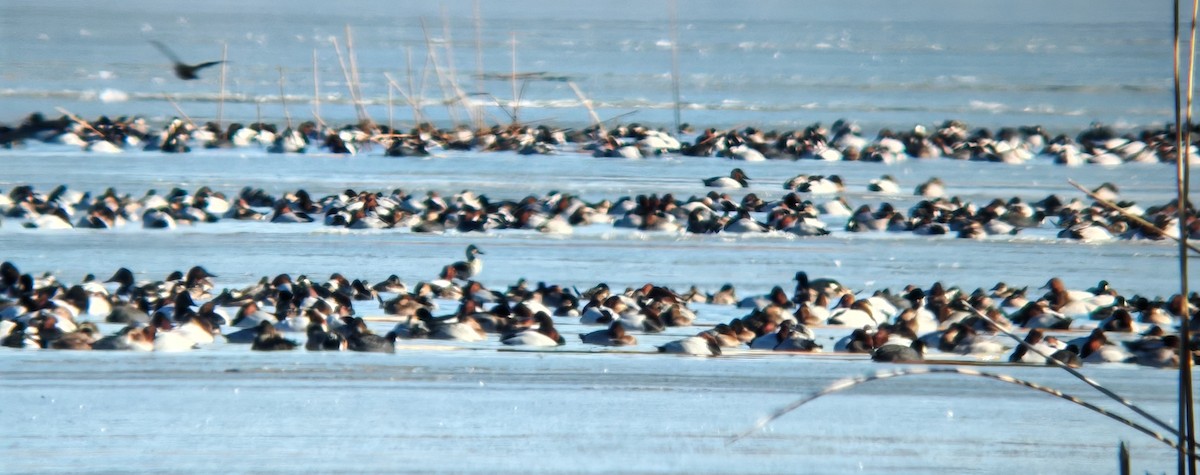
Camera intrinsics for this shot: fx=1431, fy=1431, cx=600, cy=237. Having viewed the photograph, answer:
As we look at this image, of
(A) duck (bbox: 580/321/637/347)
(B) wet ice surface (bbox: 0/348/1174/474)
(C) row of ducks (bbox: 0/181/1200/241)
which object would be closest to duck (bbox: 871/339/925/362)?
(B) wet ice surface (bbox: 0/348/1174/474)

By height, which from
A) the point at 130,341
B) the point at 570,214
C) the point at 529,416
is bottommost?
the point at 529,416

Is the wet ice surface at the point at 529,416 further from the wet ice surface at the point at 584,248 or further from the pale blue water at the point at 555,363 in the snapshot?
the wet ice surface at the point at 584,248

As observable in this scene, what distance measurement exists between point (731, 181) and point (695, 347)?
5851 mm

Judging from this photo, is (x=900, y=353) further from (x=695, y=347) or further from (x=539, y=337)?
(x=539, y=337)

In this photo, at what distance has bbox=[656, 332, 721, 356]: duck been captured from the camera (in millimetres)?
5215

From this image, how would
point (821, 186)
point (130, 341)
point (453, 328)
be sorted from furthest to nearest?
point (821, 186) → point (453, 328) → point (130, 341)

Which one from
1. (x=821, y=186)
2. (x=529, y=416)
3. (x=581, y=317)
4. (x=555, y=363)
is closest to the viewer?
(x=529, y=416)

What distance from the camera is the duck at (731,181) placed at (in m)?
11.0

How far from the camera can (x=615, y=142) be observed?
13.8 metres

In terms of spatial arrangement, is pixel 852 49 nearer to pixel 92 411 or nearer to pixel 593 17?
pixel 593 17

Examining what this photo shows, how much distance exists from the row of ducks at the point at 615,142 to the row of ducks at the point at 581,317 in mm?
7034

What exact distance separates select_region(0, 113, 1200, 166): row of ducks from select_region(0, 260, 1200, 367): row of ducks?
703 cm

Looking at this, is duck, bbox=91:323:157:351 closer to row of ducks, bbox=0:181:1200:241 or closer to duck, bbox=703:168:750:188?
row of ducks, bbox=0:181:1200:241

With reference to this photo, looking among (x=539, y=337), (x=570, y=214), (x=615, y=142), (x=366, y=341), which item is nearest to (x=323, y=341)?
(x=366, y=341)
